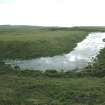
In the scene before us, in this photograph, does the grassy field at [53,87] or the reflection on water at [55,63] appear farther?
the reflection on water at [55,63]

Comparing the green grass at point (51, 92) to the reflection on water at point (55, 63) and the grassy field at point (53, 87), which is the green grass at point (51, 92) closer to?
the grassy field at point (53, 87)

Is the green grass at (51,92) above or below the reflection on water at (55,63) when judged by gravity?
below

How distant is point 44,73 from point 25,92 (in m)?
8.51

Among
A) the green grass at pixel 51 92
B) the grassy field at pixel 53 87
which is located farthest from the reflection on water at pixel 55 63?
the green grass at pixel 51 92

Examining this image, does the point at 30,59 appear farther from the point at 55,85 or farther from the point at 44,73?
the point at 55,85

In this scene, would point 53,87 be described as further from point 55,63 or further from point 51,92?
point 55,63

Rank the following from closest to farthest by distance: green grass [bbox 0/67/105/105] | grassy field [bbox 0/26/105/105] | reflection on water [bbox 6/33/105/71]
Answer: green grass [bbox 0/67/105/105] → grassy field [bbox 0/26/105/105] → reflection on water [bbox 6/33/105/71]

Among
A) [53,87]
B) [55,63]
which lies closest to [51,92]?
[53,87]

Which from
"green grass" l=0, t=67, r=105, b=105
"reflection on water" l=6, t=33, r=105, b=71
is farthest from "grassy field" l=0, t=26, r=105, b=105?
"reflection on water" l=6, t=33, r=105, b=71

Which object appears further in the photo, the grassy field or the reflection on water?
the reflection on water

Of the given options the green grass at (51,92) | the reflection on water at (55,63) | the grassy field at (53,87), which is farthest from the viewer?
the reflection on water at (55,63)

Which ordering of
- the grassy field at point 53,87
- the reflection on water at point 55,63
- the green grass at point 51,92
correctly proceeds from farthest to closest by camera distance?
the reflection on water at point 55,63, the grassy field at point 53,87, the green grass at point 51,92

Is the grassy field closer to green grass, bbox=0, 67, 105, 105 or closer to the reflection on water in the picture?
green grass, bbox=0, 67, 105, 105

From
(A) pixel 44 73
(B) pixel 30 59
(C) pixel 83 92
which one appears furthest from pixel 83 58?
(C) pixel 83 92
